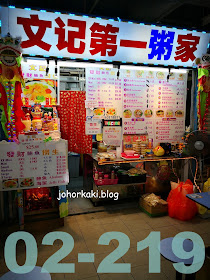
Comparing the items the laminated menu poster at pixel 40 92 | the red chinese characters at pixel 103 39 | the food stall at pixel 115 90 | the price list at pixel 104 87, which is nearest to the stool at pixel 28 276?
the food stall at pixel 115 90

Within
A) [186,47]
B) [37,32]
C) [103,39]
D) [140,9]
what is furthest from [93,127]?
[140,9]

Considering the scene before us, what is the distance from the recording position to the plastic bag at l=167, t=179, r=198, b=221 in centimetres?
522

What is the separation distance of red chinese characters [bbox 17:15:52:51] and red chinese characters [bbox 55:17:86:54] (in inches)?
8.4

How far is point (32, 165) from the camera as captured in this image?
448cm

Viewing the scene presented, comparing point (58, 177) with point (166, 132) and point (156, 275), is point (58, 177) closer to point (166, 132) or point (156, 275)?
point (156, 275)

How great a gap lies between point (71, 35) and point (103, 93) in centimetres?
157

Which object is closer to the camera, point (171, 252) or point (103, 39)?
point (171, 252)

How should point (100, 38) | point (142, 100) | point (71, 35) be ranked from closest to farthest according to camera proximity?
point (71, 35)
point (100, 38)
point (142, 100)

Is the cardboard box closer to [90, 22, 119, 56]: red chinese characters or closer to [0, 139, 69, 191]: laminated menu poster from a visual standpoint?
[0, 139, 69, 191]: laminated menu poster

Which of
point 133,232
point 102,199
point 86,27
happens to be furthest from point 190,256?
point 86,27

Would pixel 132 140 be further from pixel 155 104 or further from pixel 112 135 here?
pixel 155 104

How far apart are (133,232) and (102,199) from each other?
4.84 ft

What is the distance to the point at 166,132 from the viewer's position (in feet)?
21.3

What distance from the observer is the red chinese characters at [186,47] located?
18.8 feet
